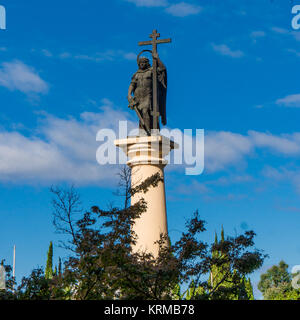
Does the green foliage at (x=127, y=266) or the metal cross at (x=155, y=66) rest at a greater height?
the metal cross at (x=155, y=66)

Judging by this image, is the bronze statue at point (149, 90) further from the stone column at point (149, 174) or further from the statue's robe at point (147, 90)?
the stone column at point (149, 174)

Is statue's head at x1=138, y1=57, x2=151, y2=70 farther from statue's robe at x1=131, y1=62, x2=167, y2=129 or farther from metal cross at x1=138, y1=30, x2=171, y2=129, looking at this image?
metal cross at x1=138, y1=30, x2=171, y2=129

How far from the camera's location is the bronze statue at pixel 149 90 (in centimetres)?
1731

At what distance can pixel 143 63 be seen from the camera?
17562mm

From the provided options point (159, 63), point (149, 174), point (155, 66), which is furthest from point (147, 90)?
point (149, 174)

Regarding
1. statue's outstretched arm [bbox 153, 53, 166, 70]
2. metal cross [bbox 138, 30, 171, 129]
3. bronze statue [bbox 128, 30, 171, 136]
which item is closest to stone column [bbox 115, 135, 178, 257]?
bronze statue [bbox 128, 30, 171, 136]

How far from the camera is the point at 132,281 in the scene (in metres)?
11.5

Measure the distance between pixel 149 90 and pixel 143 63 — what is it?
849 mm

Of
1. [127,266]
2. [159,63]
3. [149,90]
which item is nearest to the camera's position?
[127,266]

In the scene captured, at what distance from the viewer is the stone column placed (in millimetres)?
16250

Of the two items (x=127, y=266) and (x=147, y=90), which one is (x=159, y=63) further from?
(x=127, y=266)

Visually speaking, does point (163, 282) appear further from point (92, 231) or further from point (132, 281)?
point (92, 231)

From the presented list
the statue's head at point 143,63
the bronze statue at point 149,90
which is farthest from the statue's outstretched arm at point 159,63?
the statue's head at point 143,63

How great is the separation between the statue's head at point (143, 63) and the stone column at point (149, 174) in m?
2.44
